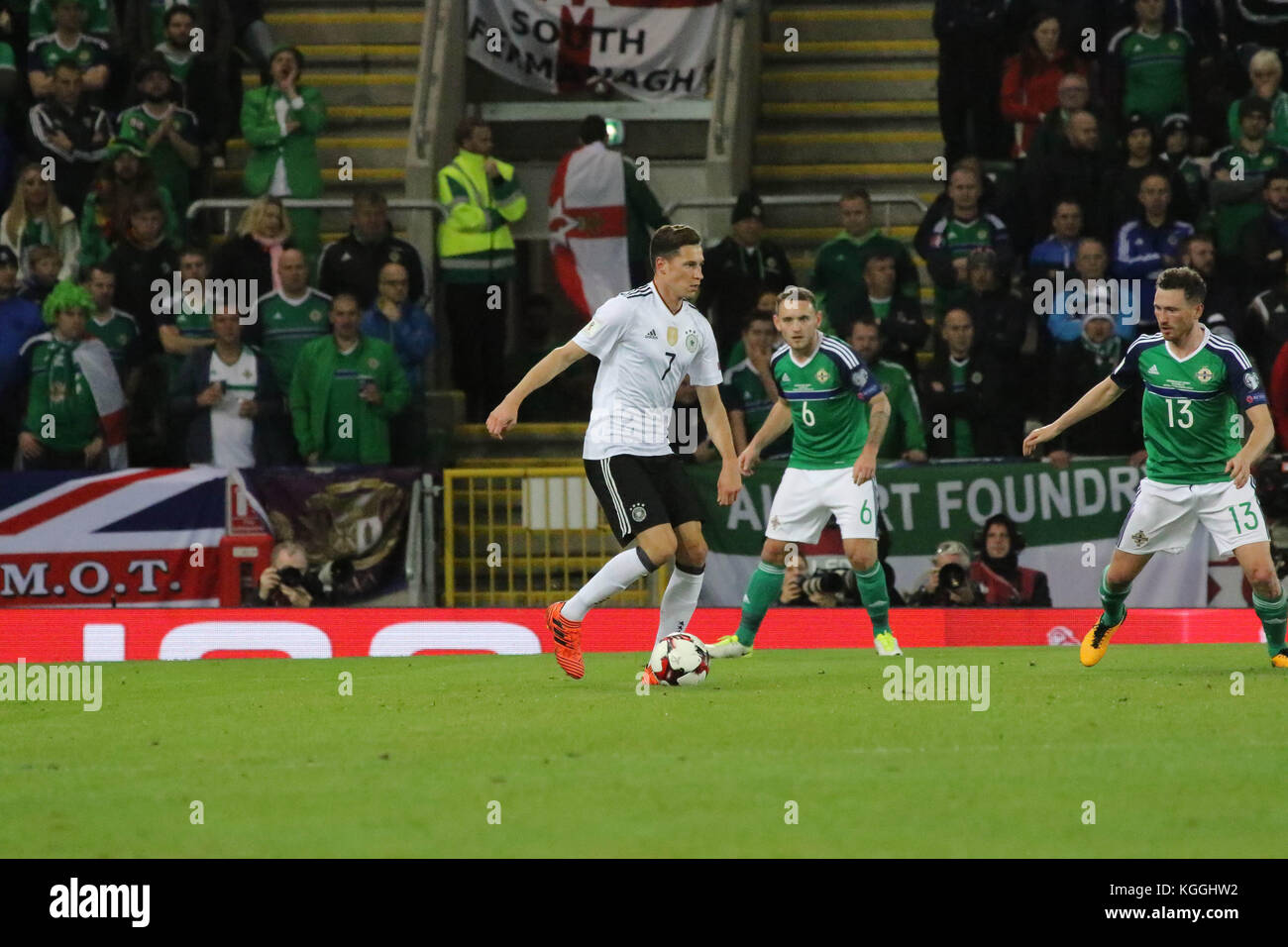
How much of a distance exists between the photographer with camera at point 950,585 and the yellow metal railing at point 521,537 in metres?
2.29

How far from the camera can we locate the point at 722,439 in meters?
10.8

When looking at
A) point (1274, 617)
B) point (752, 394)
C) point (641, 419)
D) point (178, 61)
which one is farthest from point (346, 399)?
point (1274, 617)

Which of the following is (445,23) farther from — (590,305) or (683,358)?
(683,358)

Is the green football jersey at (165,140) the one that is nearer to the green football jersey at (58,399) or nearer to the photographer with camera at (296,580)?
the green football jersey at (58,399)

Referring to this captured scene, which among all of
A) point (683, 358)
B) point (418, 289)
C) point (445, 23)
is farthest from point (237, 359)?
point (683, 358)

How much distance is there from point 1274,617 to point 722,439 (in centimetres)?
313

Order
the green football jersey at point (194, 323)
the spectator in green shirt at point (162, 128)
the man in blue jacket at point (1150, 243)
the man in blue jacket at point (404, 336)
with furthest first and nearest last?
the spectator in green shirt at point (162, 128) < the green football jersey at point (194, 323) < the man in blue jacket at point (404, 336) < the man in blue jacket at point (1150, 243)

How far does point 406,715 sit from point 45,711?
2.17m

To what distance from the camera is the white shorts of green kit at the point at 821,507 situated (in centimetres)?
1246

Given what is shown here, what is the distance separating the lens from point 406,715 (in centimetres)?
961

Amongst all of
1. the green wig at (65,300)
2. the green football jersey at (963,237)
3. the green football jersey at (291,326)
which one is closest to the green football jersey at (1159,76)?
the green football jersey at (963,237)

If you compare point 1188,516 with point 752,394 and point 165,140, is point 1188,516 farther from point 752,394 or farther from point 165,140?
point 165,140

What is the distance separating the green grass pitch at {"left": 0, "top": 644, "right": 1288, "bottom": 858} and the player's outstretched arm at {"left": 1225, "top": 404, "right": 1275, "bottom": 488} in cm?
104

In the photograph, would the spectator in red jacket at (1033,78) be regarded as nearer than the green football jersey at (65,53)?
Yes
